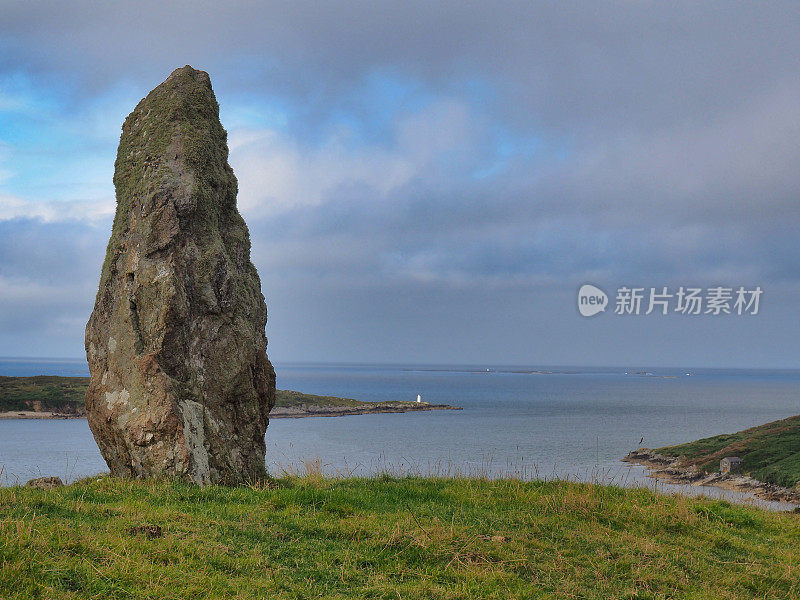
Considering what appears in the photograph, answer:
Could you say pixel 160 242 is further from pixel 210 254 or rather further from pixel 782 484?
pixel 782 484

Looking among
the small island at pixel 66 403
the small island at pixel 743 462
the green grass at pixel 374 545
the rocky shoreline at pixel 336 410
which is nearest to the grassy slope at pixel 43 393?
the small island at pixel 66 403

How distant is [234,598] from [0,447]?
55431mm

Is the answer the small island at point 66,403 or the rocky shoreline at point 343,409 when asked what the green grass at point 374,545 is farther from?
the rocky shoreline at point 343,409

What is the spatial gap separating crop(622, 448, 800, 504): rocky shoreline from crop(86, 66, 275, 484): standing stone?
31255 millimetres

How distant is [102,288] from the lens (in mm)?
11742

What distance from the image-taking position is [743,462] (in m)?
42.2

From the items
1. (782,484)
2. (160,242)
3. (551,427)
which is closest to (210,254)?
(160,242)

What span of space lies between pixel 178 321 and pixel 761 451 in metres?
45.5

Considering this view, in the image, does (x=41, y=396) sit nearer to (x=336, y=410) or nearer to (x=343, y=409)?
(x=336, y=410)

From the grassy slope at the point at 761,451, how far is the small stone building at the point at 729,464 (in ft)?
1.43

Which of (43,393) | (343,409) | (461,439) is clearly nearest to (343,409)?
(343,409)

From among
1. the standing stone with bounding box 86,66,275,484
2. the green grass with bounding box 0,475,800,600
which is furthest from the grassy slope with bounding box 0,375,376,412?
the green grass with bounding box 0,475,800,600

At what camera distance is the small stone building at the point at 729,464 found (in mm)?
41031

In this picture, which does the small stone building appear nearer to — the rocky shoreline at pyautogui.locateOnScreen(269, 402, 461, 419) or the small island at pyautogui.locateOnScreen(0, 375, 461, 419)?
the small island at pyautogui.locateOnScreen(0, 375, 461, 419)
